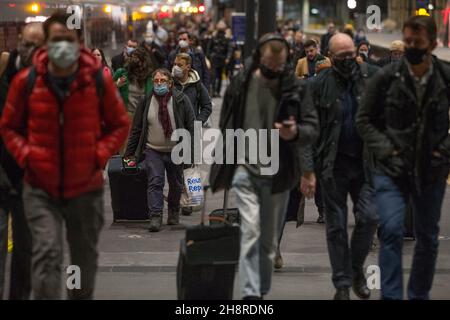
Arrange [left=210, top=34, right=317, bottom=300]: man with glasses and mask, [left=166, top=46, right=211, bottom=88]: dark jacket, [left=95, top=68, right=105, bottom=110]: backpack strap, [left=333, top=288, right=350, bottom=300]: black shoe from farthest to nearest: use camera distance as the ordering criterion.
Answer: [left=166, top=46, right=211, bottom=88]: dark jacket → [left=333, top=288, right=350, bottom=300]: black shoe → [left=210, top=34, right=317, bottom=300]: man with glasses and mask → [left=95, top=68, right=105, bottom=110]: backpack strap

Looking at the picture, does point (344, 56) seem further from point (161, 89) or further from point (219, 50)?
point (219, 50)

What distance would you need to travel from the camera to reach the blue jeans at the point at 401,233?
7.76 meters

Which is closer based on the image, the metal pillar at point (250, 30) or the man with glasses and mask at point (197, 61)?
the man with glasses and mask at point (197, 61)

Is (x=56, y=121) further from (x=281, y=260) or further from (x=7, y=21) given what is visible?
(x=7, y=21)

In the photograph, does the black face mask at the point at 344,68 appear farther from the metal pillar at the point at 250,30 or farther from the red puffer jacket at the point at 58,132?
the metal pillar at the point at 250,30

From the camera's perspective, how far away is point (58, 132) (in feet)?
23.2

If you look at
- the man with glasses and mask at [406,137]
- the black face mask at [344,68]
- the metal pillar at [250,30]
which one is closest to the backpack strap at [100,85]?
the man with glasses and mask at [406,137]

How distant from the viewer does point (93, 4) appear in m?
28.9

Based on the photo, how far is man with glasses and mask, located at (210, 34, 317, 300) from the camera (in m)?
8.01

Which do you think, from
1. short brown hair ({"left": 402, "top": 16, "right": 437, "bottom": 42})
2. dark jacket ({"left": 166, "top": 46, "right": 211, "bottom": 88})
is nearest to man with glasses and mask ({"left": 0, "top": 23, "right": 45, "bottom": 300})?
short brown hair ({"left": 402, "top": 16, "right": 437, "bottom": 42})

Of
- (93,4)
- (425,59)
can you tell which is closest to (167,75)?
(425,59)

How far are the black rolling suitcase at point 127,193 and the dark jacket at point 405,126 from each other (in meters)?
5.65

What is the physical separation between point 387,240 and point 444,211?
6.47m

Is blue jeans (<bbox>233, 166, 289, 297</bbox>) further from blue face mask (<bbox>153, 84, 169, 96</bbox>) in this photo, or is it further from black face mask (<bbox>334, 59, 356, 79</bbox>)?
blue face mask (<bbox>153, 84, 169, 96</bbox>)
